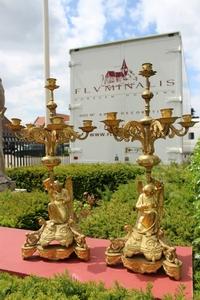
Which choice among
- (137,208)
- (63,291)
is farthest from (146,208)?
(63,291)

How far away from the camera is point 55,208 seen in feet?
9.19

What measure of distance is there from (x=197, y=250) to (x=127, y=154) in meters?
7.23

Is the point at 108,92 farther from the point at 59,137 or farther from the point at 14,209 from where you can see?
the point at 59,137

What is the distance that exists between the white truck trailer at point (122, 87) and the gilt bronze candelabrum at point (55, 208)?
22.5ft

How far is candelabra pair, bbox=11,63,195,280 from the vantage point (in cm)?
240

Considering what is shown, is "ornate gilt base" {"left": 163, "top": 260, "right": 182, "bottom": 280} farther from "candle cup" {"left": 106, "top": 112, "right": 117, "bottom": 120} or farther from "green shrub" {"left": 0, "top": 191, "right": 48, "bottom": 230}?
"green shrub" {"left": 0, "top": 191, "right": 48, "bottom": 230}

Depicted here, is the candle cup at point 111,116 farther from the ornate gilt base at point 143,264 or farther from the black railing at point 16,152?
the black railing at point 16,152

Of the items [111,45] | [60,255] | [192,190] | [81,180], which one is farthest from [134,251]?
[111,45]

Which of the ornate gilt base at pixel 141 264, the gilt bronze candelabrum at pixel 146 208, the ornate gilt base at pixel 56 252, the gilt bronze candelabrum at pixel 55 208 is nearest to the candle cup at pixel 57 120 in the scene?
the gilt bronze candelabrum at pixel 55 208

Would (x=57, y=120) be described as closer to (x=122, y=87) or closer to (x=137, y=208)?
(x=137, y=208)

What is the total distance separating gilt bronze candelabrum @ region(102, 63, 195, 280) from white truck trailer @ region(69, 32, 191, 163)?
7043 mm

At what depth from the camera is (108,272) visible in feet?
7.93

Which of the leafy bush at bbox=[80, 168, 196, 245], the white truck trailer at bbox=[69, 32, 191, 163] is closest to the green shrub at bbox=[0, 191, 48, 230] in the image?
the leafy bush at bbox=[80, 168, 196, 245]

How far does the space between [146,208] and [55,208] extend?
2.26 feet
